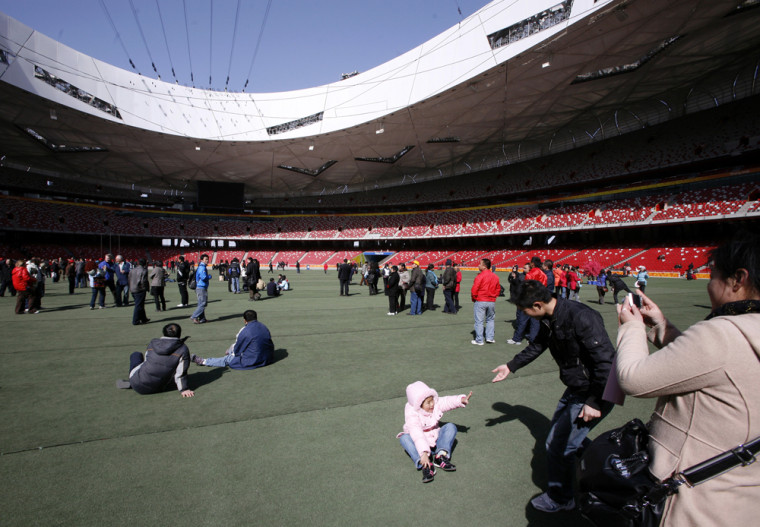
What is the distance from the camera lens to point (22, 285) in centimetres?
1016

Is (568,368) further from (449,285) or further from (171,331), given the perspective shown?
(449,285)

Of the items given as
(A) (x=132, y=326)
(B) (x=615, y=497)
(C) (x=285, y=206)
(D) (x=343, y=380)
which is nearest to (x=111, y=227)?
(C) (x=285, y=206)

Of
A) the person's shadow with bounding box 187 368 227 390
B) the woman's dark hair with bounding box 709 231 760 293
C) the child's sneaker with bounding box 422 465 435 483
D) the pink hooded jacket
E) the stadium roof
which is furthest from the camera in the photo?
the stadium roof

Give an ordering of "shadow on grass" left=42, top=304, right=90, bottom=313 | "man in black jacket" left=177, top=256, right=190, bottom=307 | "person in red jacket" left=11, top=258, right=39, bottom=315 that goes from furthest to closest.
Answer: "man in black jacket" left=177, top=256, right=190, bottom=307, "shadow on grass" left=42, top=304, right=90, bottom=313, "person in red jacket" left=11, top=258, right=39, bottom=315

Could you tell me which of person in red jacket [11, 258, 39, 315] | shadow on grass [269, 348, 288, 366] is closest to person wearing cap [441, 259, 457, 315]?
shadow on grass [269, 348, 288, 366]

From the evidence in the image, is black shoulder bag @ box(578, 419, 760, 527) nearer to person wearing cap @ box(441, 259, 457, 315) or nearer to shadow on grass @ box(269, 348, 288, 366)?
shadow on grass @ box(269, 348, 288, 366)

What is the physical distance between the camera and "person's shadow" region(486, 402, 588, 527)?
256cm

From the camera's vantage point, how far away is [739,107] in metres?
29.0

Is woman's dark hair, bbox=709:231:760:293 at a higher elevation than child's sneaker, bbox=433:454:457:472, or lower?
higher

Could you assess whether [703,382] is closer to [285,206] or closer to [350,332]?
[350,332]

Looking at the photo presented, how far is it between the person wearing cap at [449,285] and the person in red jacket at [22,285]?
39.0ft

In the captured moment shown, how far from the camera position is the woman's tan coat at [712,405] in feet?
3.68

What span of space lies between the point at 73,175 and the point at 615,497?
191 feet

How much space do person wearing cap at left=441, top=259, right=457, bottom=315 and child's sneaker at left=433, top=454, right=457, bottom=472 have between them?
745 centimetres
